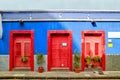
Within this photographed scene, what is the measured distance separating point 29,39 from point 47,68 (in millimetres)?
2269

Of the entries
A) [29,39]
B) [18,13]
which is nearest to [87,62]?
[29,39]

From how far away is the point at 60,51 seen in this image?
23.8 m

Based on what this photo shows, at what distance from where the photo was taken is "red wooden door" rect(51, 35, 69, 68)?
934 inches

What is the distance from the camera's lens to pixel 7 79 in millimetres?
21219

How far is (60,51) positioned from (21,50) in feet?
8.55

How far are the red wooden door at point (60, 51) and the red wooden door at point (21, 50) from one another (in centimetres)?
164

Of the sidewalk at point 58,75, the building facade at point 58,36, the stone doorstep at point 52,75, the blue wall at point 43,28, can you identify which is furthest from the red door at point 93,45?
the stone doorstep at point 52,75

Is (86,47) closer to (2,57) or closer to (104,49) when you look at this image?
(104,49)

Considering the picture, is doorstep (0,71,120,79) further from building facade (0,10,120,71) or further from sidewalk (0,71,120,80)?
building facade (0,10,120,71)

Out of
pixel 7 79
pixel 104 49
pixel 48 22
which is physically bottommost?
pixel 7 79

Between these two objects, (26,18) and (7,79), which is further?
(26,18)

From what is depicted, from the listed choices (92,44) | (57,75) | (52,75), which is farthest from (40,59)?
(92,44)

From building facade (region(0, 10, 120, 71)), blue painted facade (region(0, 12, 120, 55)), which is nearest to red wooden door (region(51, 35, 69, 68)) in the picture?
building facade (region(0, 10, 120, 71))

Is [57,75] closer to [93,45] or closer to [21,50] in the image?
[21,50]
